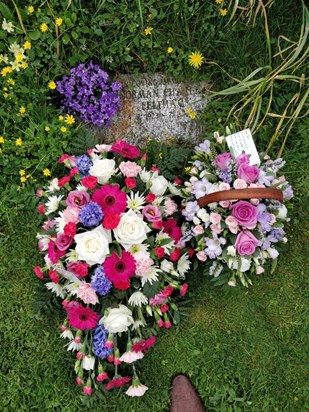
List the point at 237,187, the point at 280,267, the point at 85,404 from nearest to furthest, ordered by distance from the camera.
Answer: the point at 237,187
the point at 85,404
the point at 280,267

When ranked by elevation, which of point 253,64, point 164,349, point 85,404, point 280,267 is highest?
point 253,64

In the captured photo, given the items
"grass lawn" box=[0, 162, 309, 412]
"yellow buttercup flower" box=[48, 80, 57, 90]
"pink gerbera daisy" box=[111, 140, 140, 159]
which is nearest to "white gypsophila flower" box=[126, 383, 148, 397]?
"grass lawn" box=[0, 162, 309, 412]

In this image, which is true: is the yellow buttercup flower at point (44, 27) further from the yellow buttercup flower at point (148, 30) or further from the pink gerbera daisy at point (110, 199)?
the pink gerbera daisy at point (110, 199)

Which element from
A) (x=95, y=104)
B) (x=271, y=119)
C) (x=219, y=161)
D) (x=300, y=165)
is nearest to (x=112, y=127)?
(x=95, y=104)

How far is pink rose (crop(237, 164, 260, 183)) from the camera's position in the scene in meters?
2.32

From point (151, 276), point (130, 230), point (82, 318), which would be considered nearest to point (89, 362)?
point (82, 318)

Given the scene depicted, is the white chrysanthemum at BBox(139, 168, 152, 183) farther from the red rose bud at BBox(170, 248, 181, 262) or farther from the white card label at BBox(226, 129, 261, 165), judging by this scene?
the white card label at BBox(226, 129, 261, 165)

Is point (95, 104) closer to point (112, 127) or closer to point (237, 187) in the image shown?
point (112, 127)

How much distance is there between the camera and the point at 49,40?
2.70m

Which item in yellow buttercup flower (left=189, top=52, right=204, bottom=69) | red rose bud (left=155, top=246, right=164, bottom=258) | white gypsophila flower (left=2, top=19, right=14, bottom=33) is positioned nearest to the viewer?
red rose bud (left=155, top=246, right=164, bottom=258)

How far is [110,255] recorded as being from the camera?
83.0 inches

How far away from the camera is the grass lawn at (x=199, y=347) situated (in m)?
2.73

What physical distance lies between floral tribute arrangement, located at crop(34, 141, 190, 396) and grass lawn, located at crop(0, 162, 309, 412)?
0.27m

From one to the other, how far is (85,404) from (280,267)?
147 centimetres
